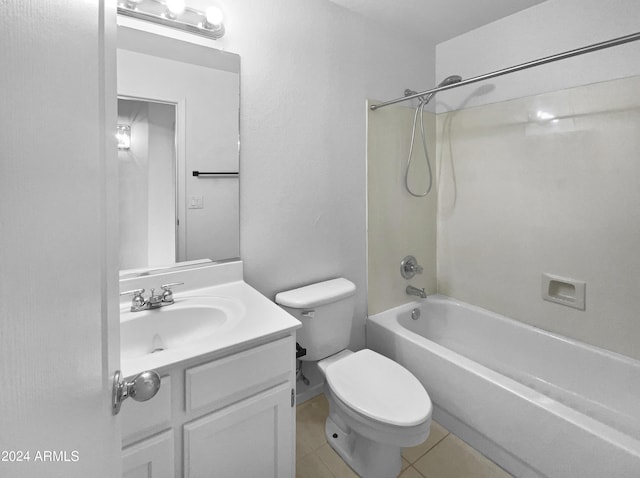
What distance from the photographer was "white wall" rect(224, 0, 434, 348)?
1.51m

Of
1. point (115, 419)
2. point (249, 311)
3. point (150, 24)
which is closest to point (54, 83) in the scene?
point (115, 419)

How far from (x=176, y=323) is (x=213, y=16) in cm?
130

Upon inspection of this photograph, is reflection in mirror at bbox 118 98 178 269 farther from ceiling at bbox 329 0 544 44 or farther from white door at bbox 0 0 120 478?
ceiling at bbox 329 0 544 44

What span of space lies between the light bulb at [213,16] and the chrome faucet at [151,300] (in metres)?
1.15

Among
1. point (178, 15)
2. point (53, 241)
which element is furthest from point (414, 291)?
point (53, 241)

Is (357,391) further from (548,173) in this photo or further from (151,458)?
(548,173)

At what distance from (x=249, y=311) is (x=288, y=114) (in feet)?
3.40

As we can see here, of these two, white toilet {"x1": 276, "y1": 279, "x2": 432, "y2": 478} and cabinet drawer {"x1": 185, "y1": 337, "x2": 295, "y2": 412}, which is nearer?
cabinet drawer {"x1": 185, "y1": 337, "x2": 295, "y2": 412}

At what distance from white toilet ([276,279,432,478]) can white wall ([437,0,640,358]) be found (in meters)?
1.05

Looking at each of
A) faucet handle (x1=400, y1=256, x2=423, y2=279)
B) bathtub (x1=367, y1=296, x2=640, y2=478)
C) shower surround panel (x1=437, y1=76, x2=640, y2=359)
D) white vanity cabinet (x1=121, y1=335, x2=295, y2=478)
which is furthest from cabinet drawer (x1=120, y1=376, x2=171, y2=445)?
shower surround panel (x1=437, y1=76, x2=640, y2=359)

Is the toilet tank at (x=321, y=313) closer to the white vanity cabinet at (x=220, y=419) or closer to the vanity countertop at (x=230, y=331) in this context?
the vanity countertop at (x=230, y=331)

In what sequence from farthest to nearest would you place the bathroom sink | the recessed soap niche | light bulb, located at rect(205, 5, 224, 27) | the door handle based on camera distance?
the recessed soap niche
light bulb, located at rect(205, 5, 224, 27)
the bathroom sink
the door handle

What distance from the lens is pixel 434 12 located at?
185 centimetres

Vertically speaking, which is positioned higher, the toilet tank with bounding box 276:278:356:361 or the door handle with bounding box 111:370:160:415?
the door handle with bounding box 111:370:160:415
